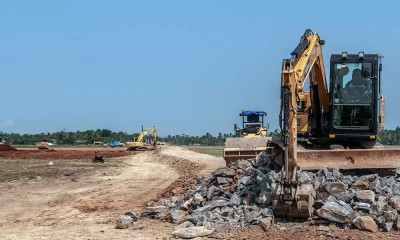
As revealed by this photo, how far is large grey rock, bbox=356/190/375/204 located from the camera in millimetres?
10763

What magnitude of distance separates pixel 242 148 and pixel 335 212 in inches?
451

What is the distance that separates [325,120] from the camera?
49.8 feet

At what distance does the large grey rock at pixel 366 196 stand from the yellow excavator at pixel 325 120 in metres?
0.93

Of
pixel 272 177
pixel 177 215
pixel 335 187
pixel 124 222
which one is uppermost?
pixel 272 177

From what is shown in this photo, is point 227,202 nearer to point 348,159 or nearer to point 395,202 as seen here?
point 348,159

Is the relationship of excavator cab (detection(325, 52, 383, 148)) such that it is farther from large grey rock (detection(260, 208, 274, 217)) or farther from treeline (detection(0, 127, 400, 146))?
treeline (detection(0, 127, 400, 146))

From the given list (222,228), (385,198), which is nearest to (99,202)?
(222,228)

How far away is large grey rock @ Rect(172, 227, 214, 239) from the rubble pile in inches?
11.2

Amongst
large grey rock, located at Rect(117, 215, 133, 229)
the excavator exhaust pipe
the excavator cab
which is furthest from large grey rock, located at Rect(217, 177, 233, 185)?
the excavator exhaust pipe

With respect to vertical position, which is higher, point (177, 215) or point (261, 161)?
point (261, 161)

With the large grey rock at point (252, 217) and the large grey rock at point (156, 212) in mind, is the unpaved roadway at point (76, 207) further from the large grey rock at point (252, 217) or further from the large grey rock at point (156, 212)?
the large grey rock at point (252, 217)

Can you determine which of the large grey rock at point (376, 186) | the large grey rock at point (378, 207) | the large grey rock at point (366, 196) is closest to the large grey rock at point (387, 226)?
the large grey rock at point (378, 207)

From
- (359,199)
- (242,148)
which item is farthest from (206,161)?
(359,199)

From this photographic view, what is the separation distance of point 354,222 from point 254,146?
11.6 metres
